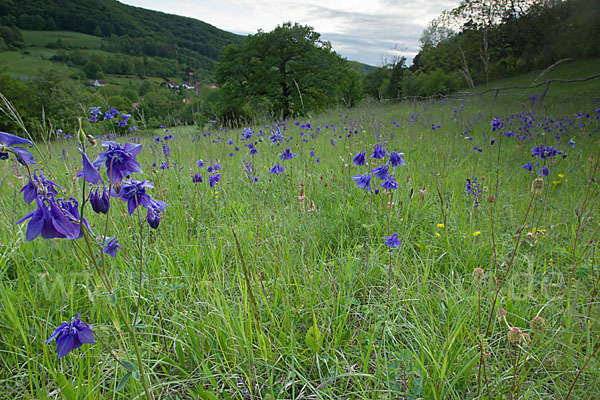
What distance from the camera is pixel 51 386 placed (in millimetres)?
1274

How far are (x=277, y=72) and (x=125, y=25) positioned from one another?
107 meters

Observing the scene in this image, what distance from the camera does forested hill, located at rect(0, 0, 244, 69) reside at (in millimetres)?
77250

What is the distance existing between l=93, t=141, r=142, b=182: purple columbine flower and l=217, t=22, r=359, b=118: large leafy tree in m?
20.6

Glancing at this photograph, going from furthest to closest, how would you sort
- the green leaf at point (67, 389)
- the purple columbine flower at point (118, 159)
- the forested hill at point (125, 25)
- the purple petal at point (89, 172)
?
1. the forested hill at point (125, 25)
2. the green leaf at point (67, 389)
3. the purple columbine flower at point (118, 159)
4. the purple petal at point (89, 172)

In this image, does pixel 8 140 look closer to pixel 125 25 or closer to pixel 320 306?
pixel 320 306

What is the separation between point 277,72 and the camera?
2155 centimetres

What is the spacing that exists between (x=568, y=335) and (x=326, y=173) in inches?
112

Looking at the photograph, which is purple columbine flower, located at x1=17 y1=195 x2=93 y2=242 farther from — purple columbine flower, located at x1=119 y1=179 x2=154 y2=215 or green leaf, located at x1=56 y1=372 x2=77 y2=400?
green leaf, located at x1=56 y1=372 x2=77 y2=400

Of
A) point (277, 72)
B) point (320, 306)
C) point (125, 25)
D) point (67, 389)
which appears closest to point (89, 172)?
point (67, 389)

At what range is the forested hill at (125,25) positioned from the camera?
7725 cm

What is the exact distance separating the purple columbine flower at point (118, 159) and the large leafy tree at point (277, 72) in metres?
20.6

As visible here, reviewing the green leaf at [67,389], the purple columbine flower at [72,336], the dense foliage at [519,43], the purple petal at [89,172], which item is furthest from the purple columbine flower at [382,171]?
the dense foliage at [519,43]

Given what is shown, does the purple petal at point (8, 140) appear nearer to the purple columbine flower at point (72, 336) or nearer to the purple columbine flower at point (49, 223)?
the purple columbine flower at point (49, 223)

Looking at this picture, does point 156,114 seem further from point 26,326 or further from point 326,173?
point 26,326
